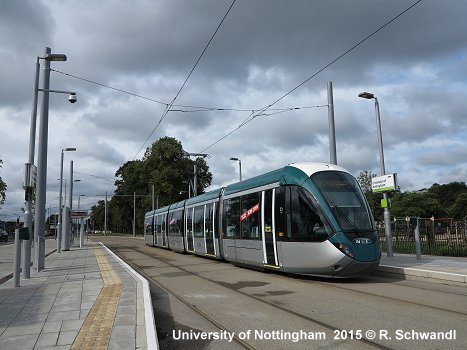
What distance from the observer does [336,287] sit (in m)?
10.6

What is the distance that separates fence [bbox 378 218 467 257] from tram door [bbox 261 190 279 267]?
6380mm

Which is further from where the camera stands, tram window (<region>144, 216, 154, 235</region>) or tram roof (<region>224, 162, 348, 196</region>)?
tram window (<region>144, 216, 154, 235</region>)

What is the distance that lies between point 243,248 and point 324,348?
923cm

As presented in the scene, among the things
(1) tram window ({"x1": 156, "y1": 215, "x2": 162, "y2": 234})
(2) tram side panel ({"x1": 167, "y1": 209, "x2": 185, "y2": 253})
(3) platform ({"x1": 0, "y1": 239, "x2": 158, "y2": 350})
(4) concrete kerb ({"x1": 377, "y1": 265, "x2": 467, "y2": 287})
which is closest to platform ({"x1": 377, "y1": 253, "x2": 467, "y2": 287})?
(4) concrete kerb ({"x1": 377, "y1": 265, "x2": 467, "y2": 287})

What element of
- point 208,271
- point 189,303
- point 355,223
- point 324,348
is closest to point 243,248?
point 208,271

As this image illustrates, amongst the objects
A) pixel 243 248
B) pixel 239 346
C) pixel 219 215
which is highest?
pixel 219 215

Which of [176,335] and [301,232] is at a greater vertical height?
[301,232]

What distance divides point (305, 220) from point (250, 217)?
314 cm

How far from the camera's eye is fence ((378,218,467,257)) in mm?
18047

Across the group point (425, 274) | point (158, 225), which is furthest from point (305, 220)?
point (158, 225)

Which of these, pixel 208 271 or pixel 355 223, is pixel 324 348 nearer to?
pixel 355 223

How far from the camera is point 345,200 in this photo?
1138cm

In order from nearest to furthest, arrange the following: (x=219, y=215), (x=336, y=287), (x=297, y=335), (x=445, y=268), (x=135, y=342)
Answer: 1. (x=135, y=342)
2. (x=297, y=335)
3. (x=336, y=287)
4. (x=445, y=268)
5. (x=219, y=215)

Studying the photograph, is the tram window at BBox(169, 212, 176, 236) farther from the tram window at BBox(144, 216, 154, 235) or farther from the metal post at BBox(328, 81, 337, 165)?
the metal post at BBox(328, 81, 337, 165)
